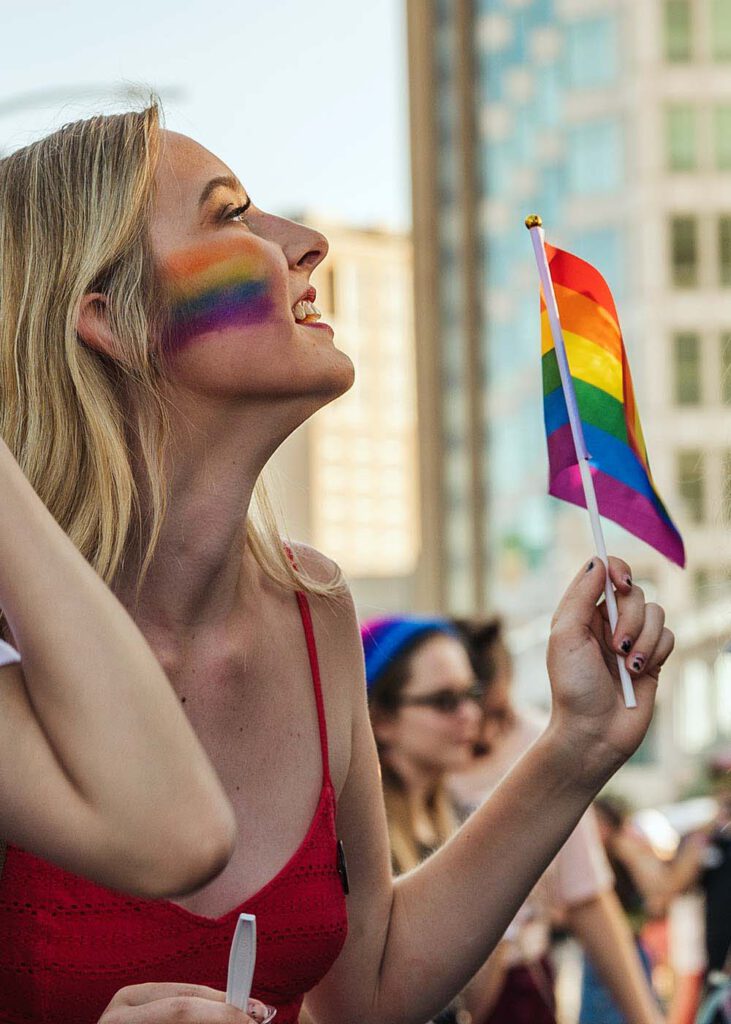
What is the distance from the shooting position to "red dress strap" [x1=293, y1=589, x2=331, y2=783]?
7.47 feet

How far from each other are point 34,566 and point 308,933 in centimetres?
79

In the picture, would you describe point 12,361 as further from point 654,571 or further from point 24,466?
point 654,571

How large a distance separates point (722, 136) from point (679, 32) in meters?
1.91

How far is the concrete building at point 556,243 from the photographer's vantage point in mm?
23875

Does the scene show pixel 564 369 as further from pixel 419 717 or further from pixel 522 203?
pixel 522 203

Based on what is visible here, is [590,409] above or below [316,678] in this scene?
above

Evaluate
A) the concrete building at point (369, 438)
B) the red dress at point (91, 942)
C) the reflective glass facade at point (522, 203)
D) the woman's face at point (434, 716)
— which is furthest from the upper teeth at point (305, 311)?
the concrete building at point (369, 438)

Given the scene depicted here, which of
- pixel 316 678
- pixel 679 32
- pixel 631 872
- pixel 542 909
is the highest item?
pixel 679 32

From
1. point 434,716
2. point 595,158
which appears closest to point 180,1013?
point 434,716

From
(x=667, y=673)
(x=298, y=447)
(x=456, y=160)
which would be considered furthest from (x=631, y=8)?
(x=298, y=447)

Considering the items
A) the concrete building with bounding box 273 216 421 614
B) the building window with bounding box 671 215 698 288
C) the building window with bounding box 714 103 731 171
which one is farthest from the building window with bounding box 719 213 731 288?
the concrete building with bounding box 273 216 421 614

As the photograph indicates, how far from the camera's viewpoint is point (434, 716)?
4723mm

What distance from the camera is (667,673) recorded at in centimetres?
2478

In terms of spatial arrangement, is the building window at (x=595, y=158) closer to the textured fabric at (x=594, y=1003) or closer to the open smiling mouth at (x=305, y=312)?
the textured fabric at (x=594, y=1003)
